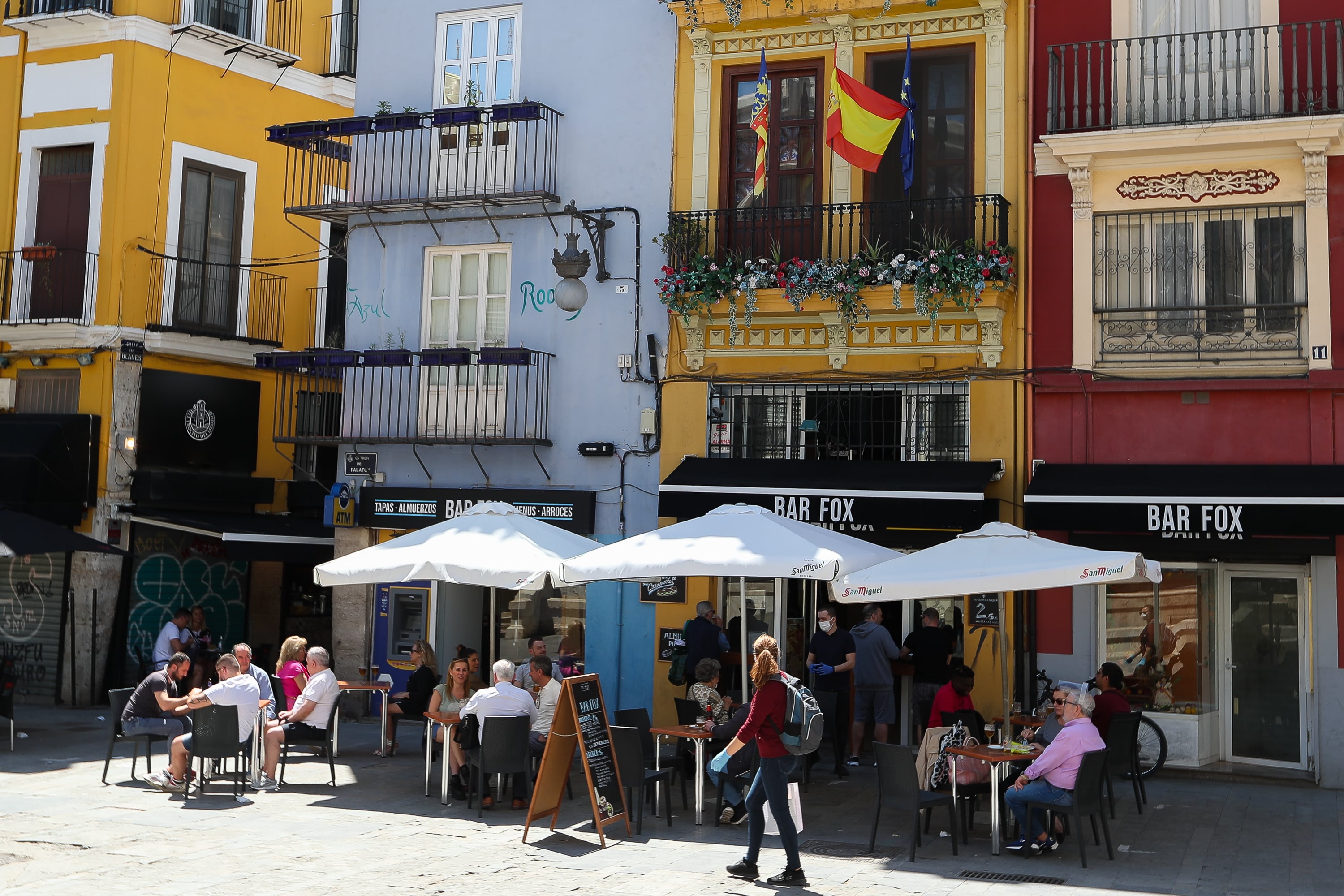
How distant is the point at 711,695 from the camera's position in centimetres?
1158

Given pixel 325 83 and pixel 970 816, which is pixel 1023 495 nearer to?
pixel 970 816

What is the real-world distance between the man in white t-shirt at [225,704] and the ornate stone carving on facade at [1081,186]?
969 centimetres

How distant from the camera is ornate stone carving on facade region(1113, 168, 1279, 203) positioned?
14.0 metres

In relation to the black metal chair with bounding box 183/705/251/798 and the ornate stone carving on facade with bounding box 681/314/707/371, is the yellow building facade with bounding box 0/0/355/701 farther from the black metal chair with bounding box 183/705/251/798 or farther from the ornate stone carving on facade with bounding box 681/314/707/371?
the black metal chair with bounding box 183/705/251/798

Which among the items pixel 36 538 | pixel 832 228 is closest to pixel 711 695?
pixel 832 228

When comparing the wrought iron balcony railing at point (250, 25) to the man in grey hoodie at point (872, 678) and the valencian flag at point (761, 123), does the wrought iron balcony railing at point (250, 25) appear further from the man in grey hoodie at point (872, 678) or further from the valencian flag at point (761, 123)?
the man in grey hoodie at point (872, 678)

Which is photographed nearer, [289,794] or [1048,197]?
[289,794]

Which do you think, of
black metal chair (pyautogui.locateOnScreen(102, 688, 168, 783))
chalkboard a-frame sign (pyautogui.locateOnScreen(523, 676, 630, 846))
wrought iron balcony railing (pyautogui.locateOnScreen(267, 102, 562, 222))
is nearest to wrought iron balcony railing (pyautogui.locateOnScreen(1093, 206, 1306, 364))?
wrought iron balcony railing (pyautogui.locateOnScreen(267, 102, 562, 222))

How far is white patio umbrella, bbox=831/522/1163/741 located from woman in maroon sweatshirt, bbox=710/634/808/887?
1.76 m

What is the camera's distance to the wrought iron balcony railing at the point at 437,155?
55.8 feet

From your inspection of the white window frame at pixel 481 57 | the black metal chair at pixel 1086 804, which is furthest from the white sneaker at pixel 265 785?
the white window frame at pixel 481 57

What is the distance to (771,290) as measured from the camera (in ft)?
50.6

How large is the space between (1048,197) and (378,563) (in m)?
8.16

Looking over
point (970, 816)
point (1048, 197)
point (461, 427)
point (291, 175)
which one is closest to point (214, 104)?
point (291, 175)
